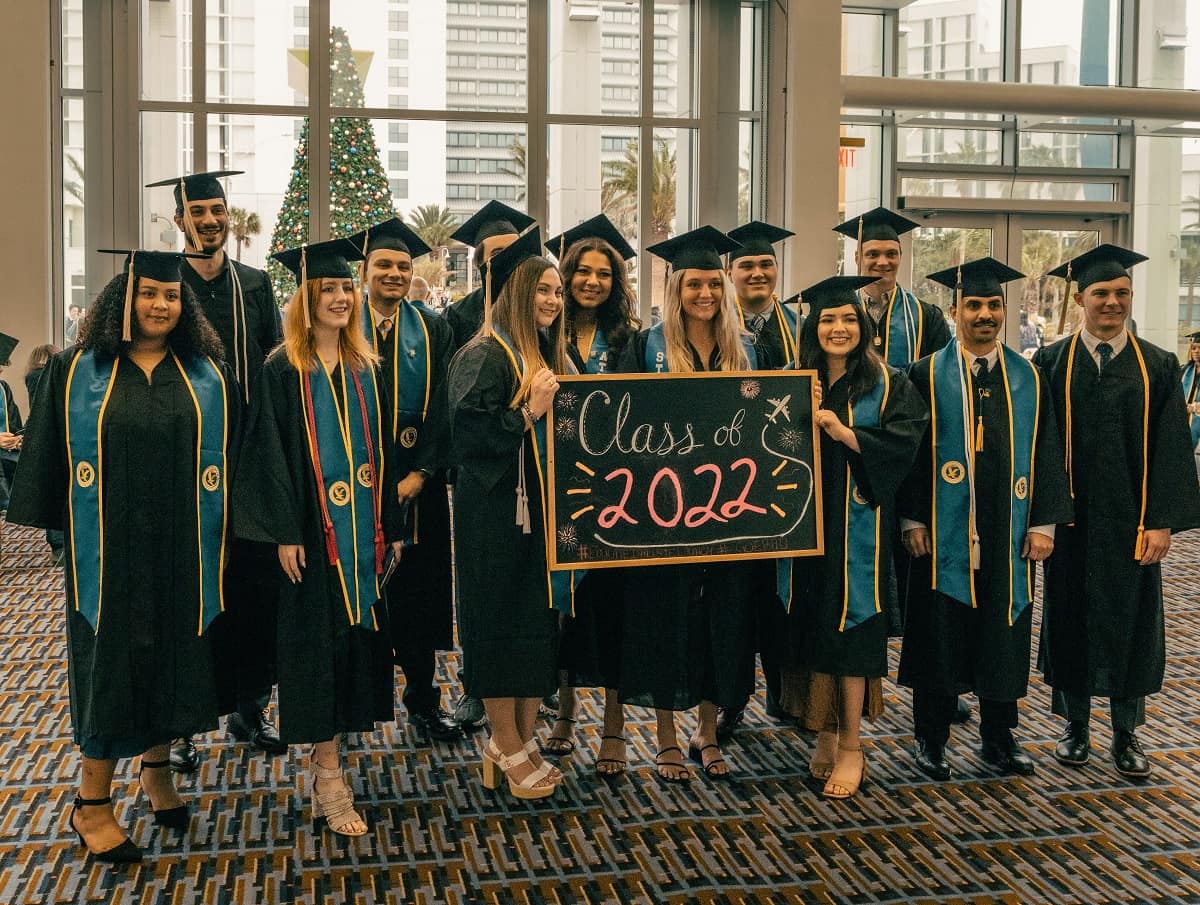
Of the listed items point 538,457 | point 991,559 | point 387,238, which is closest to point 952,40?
point 387,238

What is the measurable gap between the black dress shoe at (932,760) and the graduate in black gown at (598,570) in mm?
993

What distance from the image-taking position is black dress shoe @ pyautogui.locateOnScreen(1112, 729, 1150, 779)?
12.8ft

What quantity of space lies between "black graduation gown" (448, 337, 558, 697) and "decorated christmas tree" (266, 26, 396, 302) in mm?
6821

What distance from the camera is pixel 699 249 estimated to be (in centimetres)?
385

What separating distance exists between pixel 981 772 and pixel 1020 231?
375 inches

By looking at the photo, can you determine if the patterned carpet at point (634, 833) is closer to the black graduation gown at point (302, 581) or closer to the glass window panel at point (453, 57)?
the black graduation gown at point (302, 581)

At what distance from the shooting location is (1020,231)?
12.3 meters

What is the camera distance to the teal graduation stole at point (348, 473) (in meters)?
3.40

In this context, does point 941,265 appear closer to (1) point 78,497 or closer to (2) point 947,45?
(2) point 947,45

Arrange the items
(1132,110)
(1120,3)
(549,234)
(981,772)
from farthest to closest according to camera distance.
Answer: (1120,3), (1132,110), (549,234), (981,772)

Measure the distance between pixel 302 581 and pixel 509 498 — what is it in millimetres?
643

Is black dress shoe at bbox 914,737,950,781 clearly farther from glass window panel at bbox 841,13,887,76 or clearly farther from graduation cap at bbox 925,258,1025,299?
glass window panel at bbox 841,13,887,76

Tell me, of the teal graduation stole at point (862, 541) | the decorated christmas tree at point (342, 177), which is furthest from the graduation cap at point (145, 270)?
the decorated christmas tree at point (342, 177)

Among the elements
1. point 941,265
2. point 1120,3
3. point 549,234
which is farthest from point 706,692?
point 1120,3
